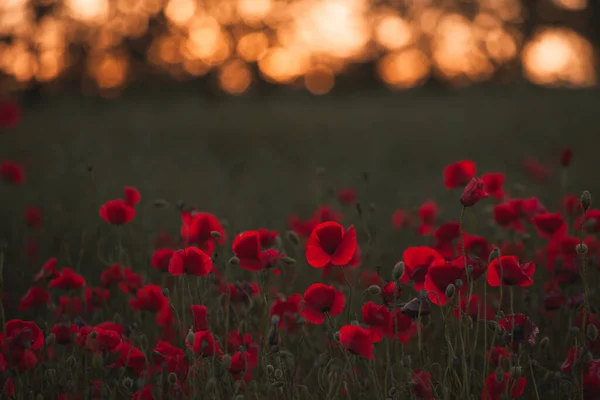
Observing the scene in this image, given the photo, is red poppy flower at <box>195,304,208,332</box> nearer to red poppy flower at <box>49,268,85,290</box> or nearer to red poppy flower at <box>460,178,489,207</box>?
red poppy flower at <box>49,268,85,290</box>

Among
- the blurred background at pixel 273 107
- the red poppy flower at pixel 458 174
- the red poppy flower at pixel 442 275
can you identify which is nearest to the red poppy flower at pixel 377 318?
the red poppy flower at pixel 442 275

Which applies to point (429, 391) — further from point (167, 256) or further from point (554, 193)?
point (554, 193)

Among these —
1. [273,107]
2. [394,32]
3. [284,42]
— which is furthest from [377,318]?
[394,32]

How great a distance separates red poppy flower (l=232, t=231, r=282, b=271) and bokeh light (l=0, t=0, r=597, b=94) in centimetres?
1141

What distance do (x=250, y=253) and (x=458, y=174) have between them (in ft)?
2.84

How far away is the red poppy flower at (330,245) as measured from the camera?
1.41 m

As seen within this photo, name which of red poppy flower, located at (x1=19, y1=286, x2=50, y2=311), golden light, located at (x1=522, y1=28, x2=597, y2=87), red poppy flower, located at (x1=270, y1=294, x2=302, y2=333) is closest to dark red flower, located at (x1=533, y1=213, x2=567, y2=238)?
red poppy flower, located at (x1=270, y1=294, x2=302, y2=333)

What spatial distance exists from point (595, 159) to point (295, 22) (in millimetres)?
15075

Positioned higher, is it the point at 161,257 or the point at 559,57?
the point at 161,257

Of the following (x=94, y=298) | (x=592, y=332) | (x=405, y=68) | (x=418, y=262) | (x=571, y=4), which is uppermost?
(x=571, y=4)

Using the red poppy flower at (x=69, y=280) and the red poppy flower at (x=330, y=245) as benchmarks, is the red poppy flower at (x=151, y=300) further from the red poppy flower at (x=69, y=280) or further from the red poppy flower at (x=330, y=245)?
the red poppy flower at (x=330, y=245)

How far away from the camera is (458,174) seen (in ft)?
6.65

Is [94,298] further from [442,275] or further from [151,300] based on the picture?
[442,275]

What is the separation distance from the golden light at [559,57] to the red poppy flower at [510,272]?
22163mm
